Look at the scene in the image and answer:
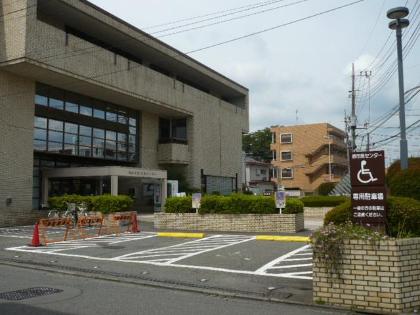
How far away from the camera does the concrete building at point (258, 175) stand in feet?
271

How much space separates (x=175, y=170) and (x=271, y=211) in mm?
19561

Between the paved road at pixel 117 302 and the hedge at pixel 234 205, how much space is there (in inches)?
459

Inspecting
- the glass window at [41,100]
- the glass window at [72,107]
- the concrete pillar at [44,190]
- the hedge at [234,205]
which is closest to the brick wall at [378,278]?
the hedge at [234,205]

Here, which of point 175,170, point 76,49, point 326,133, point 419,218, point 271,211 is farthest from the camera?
point 326,133

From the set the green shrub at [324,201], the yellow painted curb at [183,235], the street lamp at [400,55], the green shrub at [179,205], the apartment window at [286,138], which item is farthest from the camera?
the apartment window at [286,138]

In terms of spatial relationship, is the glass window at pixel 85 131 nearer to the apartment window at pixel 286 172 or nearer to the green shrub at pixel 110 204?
the green shrub at pixel 110 204

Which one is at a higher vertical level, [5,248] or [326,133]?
[326,133]

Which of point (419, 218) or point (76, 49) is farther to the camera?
point (76, 49)

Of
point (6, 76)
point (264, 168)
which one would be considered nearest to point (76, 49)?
point (6, 76)

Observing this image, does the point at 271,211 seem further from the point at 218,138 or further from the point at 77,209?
the point at 218,138

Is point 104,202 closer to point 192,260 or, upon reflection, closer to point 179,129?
point 192,260

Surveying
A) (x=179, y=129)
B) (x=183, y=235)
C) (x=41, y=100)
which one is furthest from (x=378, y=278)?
(x=179, y=129)

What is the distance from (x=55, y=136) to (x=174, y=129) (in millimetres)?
13208

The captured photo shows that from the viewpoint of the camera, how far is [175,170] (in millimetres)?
39969
